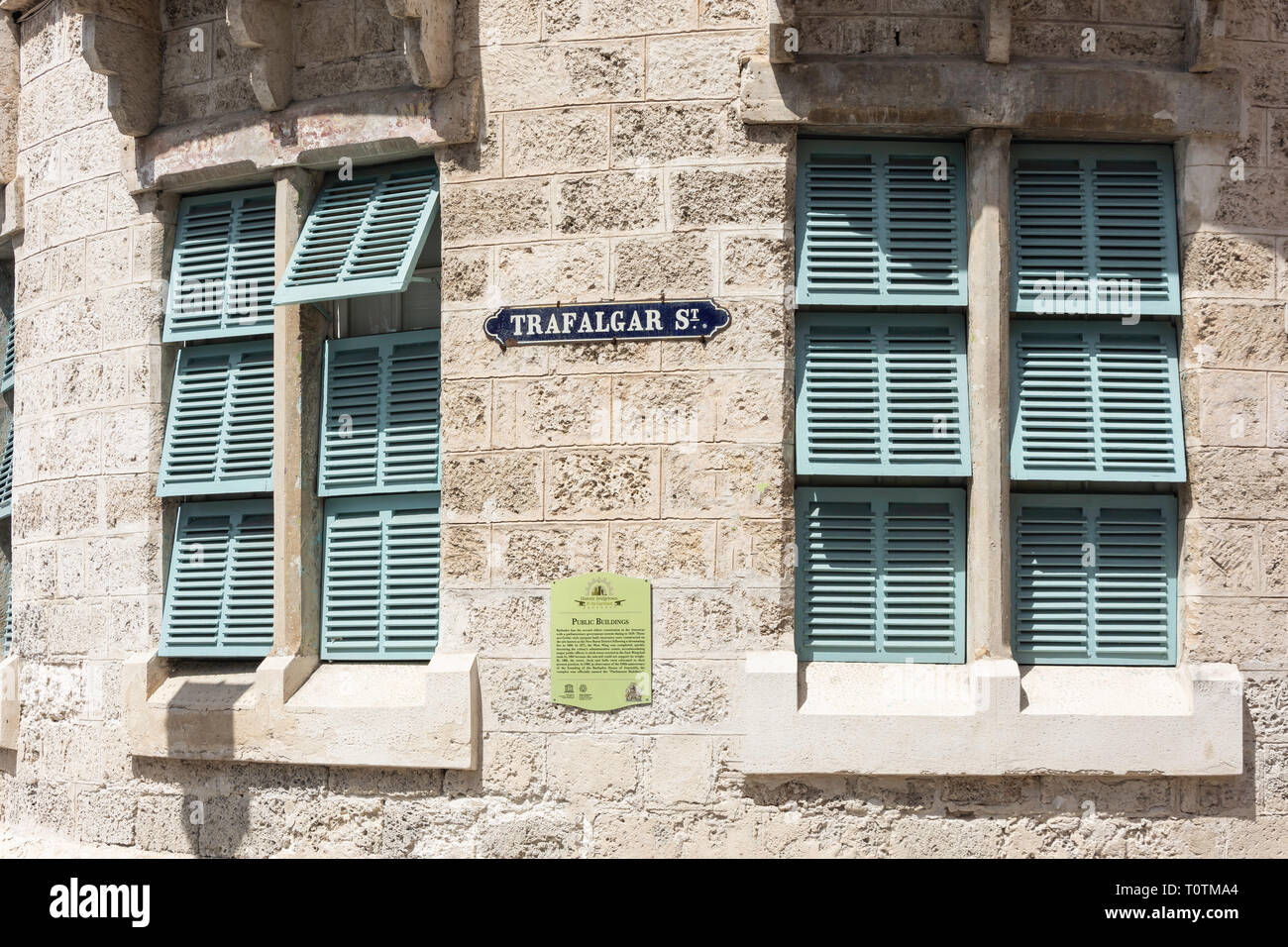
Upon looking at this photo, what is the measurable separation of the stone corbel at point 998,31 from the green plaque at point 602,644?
2949 mm

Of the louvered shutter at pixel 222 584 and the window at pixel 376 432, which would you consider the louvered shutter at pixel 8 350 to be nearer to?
the louvered shutter at pixel 222 584

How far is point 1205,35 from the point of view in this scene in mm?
6707

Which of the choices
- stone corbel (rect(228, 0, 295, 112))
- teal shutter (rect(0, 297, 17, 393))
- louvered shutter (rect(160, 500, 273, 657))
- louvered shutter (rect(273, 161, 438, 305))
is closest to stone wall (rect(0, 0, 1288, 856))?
louvered shutter (rect(273, 161, 438, 305))

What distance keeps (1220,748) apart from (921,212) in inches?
111

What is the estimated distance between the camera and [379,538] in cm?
737

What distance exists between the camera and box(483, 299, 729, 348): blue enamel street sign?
22.3 ft

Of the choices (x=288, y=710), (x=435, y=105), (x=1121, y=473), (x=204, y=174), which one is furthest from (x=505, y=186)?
(x=1121, y=473)

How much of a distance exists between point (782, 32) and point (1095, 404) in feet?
7.48

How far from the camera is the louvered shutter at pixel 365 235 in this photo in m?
7.09

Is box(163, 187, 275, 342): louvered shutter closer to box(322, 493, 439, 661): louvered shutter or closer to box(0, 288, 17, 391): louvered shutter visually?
box(322, 493, 439, 661): louvered shutter

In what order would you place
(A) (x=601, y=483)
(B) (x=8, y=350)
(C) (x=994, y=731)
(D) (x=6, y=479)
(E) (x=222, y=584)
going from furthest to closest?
1. (B) (x=8, y=350)
2. (D) (x=6, y=479)
3. (E) (x=222, y=584)
4. (A) (x=601, y=483)
5. (C) (x=994, y=731)

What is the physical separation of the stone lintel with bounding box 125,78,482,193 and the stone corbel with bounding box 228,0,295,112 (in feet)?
0.35

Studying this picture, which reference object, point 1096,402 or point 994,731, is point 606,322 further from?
point 994,731

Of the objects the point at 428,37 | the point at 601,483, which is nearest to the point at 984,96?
the point at 601,483
